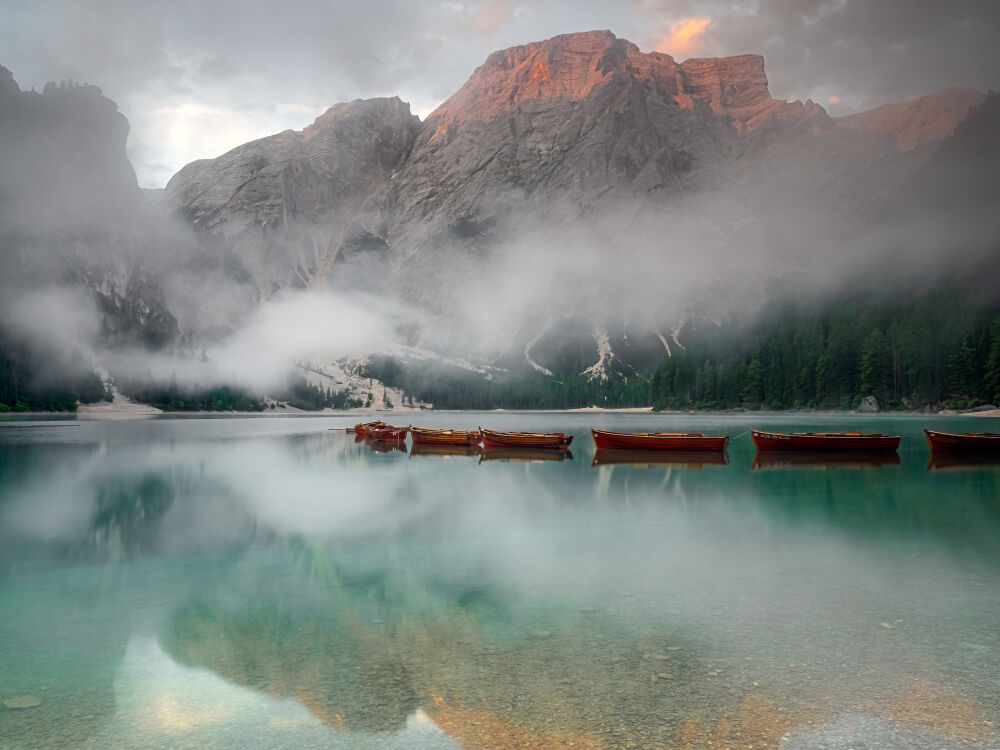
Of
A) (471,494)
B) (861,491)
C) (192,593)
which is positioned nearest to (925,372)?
(861,491)

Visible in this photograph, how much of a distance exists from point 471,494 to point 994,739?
31.5 meters

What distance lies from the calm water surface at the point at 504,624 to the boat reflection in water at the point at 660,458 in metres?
24.2

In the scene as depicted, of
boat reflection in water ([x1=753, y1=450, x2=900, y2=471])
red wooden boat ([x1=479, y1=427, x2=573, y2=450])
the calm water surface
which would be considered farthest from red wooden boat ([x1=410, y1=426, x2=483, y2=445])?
the calm water surface

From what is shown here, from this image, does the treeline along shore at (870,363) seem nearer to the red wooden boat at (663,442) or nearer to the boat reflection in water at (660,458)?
the red wooden boat at (663,442)

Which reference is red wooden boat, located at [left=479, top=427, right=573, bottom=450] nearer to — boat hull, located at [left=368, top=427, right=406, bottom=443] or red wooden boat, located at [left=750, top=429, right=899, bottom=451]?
boat hull, located at [left=368, top=427, right=406, bottom=443]

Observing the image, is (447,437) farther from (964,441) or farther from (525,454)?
(964,441)

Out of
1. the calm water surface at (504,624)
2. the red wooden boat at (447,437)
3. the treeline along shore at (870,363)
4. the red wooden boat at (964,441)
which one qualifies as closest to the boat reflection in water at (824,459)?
the red wooden boat at (964,441)

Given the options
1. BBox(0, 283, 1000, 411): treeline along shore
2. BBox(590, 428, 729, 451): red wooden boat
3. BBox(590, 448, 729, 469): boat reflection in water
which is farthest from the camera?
BBox(0, 283, 1000, 411): treeline along shore

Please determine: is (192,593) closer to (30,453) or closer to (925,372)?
(30,453)

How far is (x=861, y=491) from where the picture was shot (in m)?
38.6

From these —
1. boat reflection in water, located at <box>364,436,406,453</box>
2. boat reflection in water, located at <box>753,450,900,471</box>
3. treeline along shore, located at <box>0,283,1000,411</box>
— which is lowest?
boat reflection in water, located at <box>364,436,406,453</box>

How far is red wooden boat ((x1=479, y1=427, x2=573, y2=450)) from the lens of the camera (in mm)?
72688

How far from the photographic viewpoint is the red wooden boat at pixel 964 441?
60.8 metres

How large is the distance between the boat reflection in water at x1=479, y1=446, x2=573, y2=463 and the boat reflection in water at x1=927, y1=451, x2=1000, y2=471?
3259 cm
